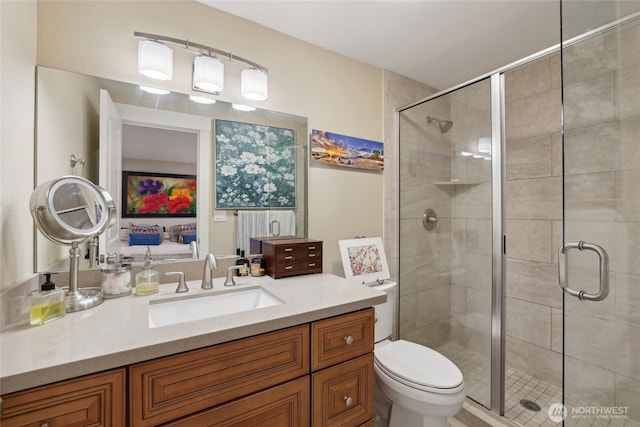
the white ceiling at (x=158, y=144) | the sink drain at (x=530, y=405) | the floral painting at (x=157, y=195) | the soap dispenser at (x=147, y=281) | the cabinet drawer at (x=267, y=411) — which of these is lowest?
the sink drain at (x=530, y=405)

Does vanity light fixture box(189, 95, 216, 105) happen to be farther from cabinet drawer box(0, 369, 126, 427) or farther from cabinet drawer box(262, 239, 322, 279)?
cabinet drawer box(0, 369, 126, 427)

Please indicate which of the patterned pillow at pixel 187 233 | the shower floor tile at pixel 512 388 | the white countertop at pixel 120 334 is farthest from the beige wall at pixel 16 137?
the shower floor tile at pixel 512 388

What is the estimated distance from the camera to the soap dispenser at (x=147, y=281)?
48.3 inches

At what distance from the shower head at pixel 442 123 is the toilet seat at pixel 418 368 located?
152 centimetres

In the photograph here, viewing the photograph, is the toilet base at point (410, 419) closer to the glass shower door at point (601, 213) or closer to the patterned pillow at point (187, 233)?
the glass shower door at point (601, 213)

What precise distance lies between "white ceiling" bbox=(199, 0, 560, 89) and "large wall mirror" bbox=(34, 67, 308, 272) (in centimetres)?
53

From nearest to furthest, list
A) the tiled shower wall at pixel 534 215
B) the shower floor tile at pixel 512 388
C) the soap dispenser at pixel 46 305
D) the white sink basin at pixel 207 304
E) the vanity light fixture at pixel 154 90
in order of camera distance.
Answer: the soap dispenser at pixel 46 305 → the white sink basin at pixel 207 304 → the vanity light fixture at pixel 154 90 → the shower floor tile at pixel 512 388 → the tiled shower wall at pixel 534 215

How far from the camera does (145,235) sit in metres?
1.38

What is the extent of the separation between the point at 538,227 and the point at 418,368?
4.72 feet

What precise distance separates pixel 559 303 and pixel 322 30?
2.39m

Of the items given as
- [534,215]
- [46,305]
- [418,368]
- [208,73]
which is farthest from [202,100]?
[534,215]

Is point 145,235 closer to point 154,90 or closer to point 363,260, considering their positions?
point 154,90

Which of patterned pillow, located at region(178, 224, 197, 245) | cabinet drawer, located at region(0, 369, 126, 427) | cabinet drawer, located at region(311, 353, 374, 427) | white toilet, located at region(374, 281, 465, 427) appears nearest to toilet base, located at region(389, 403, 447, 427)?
white toilet, located at region(374, 281, 465, 427)

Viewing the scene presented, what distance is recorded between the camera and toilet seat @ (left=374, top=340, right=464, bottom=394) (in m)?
1.31
